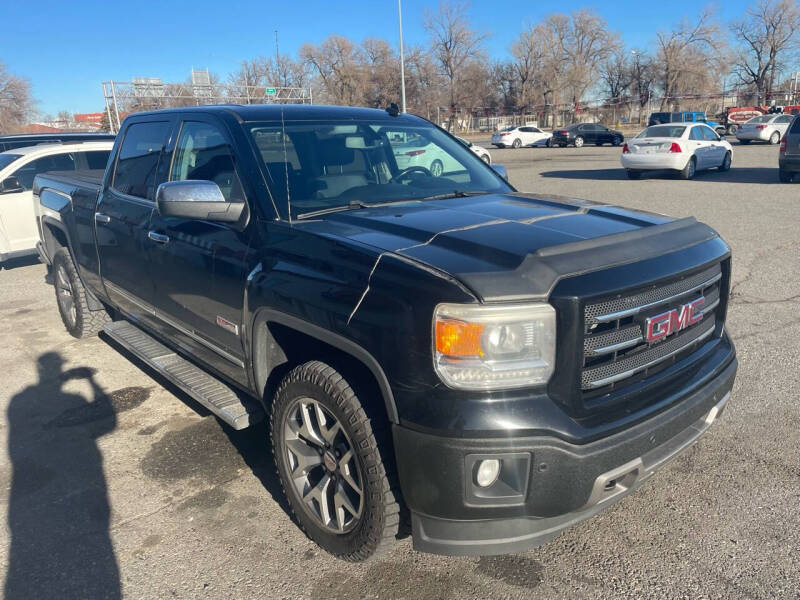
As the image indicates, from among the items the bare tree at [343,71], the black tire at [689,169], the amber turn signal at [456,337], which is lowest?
the black tire at [689,169]

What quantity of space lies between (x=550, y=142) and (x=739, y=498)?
38.4 m

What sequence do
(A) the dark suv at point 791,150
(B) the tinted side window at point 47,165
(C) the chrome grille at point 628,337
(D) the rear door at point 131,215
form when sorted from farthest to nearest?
1. (A) the dark suv at point 791,150
2. (B) the tinted side window at point 47,165
3. (D) the rear door at point 131,215
4. (C) the chrome grille at point 628,337

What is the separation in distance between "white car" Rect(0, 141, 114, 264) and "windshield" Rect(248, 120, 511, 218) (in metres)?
5.97

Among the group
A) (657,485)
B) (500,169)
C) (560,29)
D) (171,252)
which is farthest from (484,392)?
(560,29)

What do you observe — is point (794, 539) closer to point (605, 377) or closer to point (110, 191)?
point (605, 377)

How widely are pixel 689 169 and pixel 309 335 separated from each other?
17.6 meters

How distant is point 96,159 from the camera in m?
8.66

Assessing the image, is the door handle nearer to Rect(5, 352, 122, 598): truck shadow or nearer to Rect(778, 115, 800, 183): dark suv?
Rect(5, 352, 122, 598): truck shadow

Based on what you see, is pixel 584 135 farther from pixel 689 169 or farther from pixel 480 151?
pixel 689 169

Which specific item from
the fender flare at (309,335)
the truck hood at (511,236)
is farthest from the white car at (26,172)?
the truck hood at (511,236)

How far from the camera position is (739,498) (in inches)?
122

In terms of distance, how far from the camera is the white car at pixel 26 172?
827 centimetres

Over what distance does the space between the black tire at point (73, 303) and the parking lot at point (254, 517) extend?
0.66m

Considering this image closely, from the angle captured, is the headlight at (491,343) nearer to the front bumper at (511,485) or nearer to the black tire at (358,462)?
the front bumper at (511,485)
